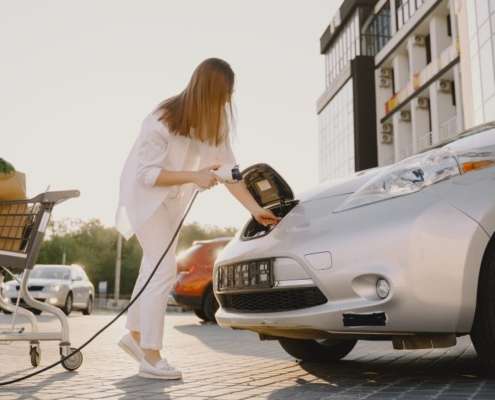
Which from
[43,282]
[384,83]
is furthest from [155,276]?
[384,83]

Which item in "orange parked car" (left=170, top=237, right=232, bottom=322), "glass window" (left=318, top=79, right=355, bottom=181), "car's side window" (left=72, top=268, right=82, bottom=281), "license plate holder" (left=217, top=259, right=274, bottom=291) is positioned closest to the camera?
"license plate holder" (left=217, top=259, right=274, bottom=291)

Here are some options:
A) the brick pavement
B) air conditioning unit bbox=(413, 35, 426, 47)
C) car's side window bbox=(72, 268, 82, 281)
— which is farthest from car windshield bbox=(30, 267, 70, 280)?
Result: air conditioning unit bbox=(413, 35, 426, 47)

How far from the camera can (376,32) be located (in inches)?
1729

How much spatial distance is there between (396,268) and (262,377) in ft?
4.15

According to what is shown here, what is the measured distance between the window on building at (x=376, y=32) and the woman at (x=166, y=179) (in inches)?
1584

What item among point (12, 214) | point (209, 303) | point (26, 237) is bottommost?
point (209, 303)

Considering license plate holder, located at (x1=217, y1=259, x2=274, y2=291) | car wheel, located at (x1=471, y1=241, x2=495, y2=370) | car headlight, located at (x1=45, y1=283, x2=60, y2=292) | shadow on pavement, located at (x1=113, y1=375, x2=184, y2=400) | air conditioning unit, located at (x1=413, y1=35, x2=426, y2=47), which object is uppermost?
air conditioning unit, located at (x1=413, y1=35, x2=426, y2=47)

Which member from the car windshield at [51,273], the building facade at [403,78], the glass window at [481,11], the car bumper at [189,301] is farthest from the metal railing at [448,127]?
the car bumper at [189,301]

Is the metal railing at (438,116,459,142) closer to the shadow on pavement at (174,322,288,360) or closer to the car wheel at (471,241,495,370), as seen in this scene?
the shadow on pavement at (174,322,288,360)

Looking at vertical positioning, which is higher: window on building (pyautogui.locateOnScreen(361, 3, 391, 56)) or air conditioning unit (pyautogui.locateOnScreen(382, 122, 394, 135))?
window on building (pyautogui.locateOnScreen(361, 3, 391, 56))

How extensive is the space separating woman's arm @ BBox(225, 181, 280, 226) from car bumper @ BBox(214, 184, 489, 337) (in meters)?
0.48

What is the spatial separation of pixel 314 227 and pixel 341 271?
36 centimetres

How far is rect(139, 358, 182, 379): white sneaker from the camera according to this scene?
3.85 meters

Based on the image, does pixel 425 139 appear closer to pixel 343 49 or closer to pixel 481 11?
pixel 343 49
